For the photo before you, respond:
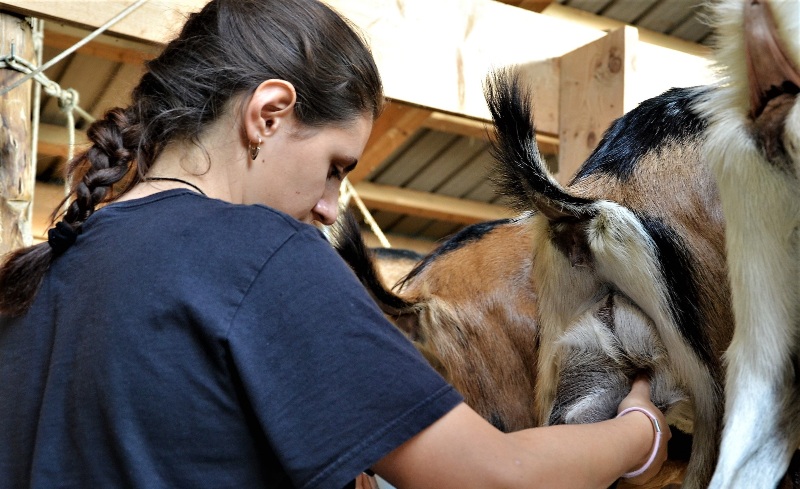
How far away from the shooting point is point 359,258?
232 cm

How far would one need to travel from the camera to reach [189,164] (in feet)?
4.75

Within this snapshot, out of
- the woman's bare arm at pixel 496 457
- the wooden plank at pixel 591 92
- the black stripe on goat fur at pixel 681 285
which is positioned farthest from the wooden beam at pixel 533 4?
the woman's bare arm at pixel 496 457

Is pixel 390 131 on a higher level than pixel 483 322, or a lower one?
higher

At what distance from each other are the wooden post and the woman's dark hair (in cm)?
93

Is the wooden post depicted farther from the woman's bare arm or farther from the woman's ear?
the woman's bare arm

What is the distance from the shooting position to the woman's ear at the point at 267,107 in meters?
1.43

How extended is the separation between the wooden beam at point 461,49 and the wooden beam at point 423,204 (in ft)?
8.58

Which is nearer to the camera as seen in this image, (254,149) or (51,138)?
(254,149)

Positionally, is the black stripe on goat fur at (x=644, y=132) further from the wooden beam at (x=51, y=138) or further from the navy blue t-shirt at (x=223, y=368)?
the wooden beam at (x=51, y=138)

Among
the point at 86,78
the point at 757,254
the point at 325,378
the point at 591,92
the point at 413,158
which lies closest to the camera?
the point at 325,378

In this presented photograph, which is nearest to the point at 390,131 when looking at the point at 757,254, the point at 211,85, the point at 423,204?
the point at 423,204

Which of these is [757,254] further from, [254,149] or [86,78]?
[86,78]

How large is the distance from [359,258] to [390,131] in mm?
2245

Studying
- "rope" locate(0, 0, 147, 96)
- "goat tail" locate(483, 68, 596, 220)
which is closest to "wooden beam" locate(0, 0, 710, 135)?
"rope" locate(0, 0, 147, 96)
